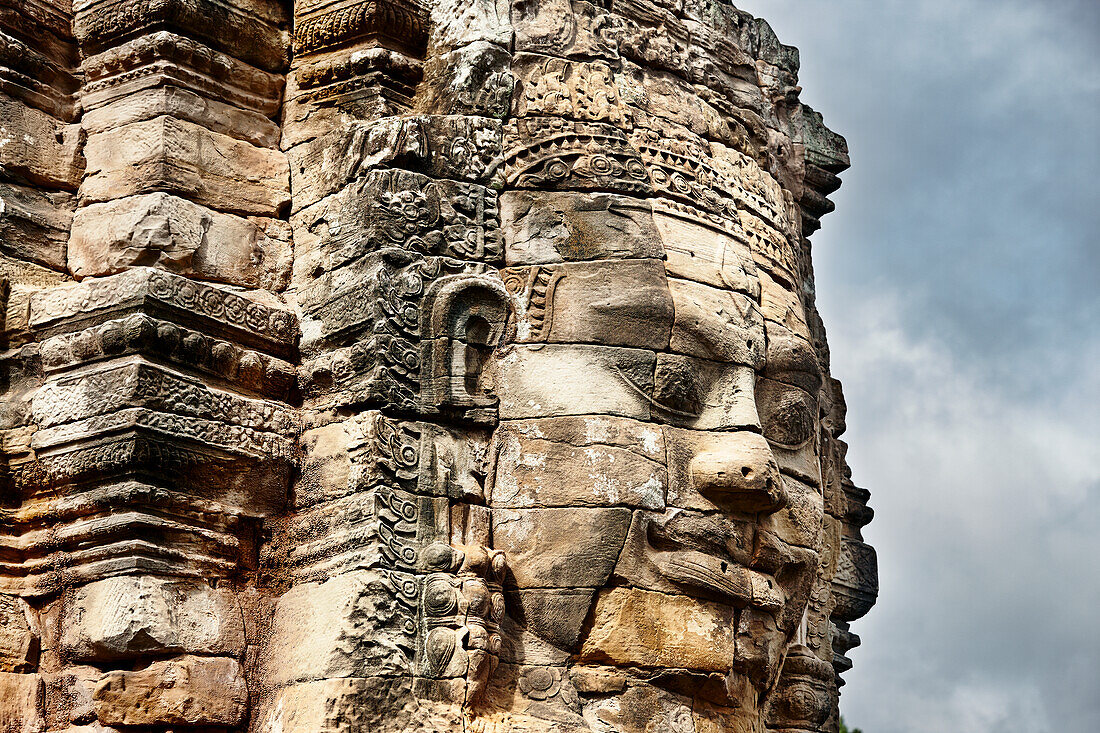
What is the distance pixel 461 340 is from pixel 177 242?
5.14 ft

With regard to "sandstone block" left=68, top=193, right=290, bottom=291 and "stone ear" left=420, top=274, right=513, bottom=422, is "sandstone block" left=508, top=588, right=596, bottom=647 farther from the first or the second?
"sandstone block" left=68, top=193, right=290, bottom=291

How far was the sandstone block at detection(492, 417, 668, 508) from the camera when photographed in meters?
7.61

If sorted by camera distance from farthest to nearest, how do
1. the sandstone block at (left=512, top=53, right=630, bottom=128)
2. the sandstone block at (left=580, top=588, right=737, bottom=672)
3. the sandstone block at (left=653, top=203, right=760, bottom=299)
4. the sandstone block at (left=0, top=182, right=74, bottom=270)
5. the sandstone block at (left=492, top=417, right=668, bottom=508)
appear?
the sandstone block at (left=512, top=53, right=630, bottom=128)
the sandstone block at (left=653, top=203, right=760, bottom=299)
the sandstone block at (left=0, top=182, right=74, bottom=270)
the sandstone block at (left=492, top=417, right=668, bottom=508)
the sandstone block at (left=580, top=588, right=737, bottom=672)

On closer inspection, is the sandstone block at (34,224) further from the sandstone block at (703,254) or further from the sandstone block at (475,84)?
the sandstone block at (703,254)

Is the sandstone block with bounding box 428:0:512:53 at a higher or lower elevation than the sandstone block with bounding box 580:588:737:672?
higher

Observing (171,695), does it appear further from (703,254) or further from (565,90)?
(565,90)

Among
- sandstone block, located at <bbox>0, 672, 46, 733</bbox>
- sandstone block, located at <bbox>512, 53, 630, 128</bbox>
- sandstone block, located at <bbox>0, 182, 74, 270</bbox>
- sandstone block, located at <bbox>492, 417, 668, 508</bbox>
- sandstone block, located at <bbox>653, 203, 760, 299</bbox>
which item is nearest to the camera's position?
sandstone block, located at <bbox>0, 672, 46, 733</bbox>

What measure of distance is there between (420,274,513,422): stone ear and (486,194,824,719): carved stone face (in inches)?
4.2

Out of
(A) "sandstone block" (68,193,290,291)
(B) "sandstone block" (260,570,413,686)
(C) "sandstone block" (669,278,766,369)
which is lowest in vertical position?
(B) "sandstone block" (260,570,413,686)

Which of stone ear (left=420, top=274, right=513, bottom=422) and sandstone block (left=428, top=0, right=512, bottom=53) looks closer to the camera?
stone ear (left=420, top=274, right=513, bottom=422)

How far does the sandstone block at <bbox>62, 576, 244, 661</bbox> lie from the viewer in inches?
279

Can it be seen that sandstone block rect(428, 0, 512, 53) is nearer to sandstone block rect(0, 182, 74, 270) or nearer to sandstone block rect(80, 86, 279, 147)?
sandstone block rect(80, 86, 279, 147)

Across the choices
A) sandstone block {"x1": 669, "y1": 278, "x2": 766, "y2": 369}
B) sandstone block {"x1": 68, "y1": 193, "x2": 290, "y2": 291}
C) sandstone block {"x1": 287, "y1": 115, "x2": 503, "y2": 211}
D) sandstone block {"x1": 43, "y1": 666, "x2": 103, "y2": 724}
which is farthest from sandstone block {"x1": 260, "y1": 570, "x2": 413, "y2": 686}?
sandstone block {"x1": 287, "y1": 115, "x2": 503, "y2": 211}

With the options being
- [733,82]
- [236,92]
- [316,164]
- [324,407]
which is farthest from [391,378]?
[733,82]
